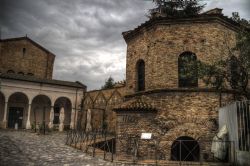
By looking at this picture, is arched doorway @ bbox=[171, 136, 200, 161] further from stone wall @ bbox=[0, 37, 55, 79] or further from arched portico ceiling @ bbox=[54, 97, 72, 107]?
stone wall @ bbox=[0, 37, 55, 79]

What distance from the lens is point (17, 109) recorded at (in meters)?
27.7

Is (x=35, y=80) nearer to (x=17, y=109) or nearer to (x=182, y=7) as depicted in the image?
(x=17, y=109)

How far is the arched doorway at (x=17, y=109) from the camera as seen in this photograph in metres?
27.2

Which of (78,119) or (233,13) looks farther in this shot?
Result: (78,119)

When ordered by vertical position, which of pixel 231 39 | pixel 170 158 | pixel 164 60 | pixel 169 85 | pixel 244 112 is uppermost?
pixel 231 39

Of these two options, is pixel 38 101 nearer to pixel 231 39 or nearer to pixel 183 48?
pixel 183 48

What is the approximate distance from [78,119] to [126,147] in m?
16.5

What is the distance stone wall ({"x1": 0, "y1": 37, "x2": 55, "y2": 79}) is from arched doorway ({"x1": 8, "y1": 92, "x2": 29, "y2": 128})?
207 inches

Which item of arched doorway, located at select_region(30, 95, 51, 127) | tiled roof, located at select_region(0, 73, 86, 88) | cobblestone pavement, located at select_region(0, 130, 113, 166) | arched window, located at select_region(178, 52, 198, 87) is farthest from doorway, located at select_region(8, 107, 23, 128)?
arched window, located at select_region(178, 52, 198, 87)

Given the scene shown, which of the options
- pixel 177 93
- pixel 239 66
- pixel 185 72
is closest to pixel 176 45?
pixel 185 72

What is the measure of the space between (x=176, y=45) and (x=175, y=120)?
434 centimetres

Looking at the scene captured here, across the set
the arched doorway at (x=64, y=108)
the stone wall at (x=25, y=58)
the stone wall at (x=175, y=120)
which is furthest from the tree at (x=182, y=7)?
the stone wall at (x=25, y=58)

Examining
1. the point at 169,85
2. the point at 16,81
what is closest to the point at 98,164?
the point at 169,85

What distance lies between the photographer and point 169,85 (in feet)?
A: 46.4
